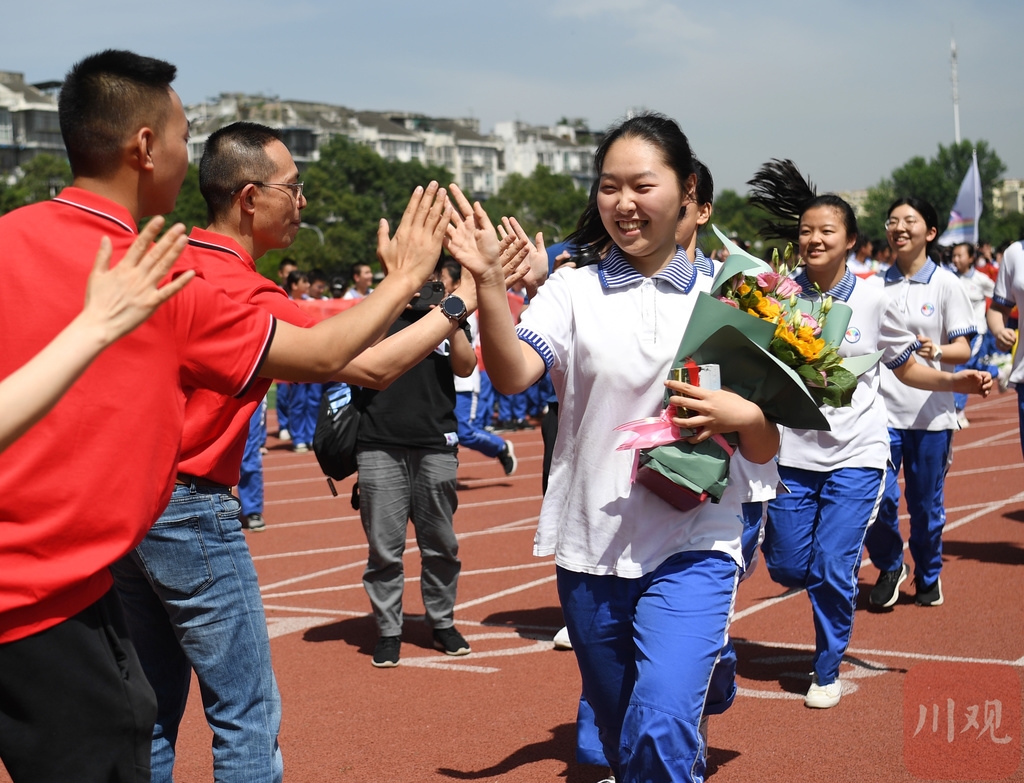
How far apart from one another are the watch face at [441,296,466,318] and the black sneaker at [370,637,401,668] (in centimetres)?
366

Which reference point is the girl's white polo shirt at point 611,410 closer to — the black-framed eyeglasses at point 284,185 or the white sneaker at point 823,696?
the black-framed eyeglasses at point 284,185

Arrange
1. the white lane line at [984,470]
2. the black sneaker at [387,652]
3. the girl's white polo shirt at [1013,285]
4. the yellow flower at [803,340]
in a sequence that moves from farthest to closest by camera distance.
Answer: the white lane line at [984,470]
the girl's white polo shirt at [1013,285]
the black sneaker at [387,652]
the yellow flower at [803,340]

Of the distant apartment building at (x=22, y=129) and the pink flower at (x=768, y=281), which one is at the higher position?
the distant apartment building at (x=22, y=129)

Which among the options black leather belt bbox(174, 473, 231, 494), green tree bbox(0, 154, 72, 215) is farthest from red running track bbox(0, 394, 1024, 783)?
green tree bbox(0, 154, 72, 215)

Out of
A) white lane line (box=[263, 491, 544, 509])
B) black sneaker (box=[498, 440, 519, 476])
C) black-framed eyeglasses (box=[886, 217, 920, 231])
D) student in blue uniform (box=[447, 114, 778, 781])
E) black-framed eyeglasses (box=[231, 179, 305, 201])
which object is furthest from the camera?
black sneaker (box=[498, 440, 519, 476])

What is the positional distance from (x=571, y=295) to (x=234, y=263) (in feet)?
3.67

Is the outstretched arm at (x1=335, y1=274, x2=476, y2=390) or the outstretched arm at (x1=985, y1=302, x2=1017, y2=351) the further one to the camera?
the outstretched arm at (x1=985, y1=302, x2=1017, y2=351)

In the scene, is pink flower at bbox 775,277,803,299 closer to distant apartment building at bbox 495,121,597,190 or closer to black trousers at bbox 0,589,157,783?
black trousers at bbox 0,589,157,783

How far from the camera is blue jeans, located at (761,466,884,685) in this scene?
5.88 meters

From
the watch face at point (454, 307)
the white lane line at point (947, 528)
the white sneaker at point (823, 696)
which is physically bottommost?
the white lane line at point (947, 528)

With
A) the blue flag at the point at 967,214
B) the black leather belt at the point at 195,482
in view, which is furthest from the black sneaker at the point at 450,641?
the blue flag at the point at 967,214

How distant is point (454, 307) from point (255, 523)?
8445mm

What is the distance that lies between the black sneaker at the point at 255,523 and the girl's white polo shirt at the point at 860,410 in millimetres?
6779

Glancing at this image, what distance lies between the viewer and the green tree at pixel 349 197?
91688 mm
